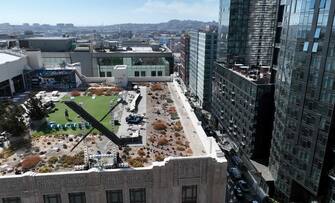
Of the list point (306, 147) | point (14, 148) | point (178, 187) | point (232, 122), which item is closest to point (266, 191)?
point (306, 147)

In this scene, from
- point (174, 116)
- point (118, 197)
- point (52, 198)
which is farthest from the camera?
point (174, 116)

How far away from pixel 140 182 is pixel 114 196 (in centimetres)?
426

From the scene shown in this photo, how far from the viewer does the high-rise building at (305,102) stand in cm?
5997

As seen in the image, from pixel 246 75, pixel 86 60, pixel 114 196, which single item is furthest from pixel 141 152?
pixel 86 60

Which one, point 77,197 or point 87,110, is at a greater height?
point 87,110

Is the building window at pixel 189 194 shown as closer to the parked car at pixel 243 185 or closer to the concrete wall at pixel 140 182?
the concrete wall at pixel 140 182

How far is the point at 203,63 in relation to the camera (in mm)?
158000

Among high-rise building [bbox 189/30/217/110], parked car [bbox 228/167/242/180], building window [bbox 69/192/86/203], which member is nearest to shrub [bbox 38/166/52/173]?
building window [bbox 69/192/86/203]

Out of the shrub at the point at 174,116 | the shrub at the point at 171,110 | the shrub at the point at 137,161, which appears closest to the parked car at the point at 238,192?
the shrub at the point at 171,110

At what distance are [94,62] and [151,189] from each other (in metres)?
111

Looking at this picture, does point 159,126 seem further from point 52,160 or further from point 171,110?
point 52,160

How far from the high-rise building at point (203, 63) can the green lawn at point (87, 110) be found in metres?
91.5

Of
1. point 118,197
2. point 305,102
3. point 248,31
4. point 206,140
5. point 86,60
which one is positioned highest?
point 248,31

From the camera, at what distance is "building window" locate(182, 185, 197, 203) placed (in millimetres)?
39844
